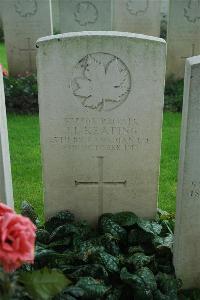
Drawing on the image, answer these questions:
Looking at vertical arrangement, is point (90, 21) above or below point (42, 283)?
above

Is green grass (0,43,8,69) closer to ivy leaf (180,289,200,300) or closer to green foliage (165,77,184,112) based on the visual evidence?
green foliage (165,77,184,112)

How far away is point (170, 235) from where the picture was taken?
3676mm

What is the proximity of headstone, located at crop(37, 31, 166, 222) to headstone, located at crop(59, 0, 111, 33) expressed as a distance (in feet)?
18.3

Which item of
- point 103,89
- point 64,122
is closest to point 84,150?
point 64,122

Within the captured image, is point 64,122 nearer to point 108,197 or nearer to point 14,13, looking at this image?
point 108,197

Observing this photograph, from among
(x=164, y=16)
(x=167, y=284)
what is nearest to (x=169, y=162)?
(x=167, y=284)

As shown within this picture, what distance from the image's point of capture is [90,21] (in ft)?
28.5

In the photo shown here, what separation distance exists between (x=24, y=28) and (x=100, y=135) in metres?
5.61

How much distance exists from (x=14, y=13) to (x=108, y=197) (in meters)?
5.73

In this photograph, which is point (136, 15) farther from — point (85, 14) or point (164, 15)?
point (164, 15)

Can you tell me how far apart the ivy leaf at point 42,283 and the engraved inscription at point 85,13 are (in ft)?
23.5

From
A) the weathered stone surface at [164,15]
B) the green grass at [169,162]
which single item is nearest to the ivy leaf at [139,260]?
the green grass at [169,162]

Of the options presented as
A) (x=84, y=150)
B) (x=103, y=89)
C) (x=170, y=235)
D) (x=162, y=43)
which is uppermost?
(x=162, y=43)

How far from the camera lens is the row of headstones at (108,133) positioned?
3170mm
